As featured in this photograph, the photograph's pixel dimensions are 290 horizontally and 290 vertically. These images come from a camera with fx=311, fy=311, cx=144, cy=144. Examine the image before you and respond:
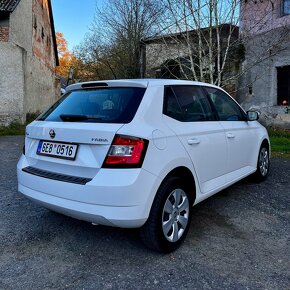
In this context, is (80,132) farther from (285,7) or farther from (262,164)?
(285,7)

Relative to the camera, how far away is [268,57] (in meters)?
11.4

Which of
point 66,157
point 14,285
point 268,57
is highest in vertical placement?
point 268,57

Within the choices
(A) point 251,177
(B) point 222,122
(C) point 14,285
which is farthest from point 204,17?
(C) point 14,285

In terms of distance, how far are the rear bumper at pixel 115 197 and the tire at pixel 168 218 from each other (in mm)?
121

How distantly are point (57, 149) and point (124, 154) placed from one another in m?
0.73

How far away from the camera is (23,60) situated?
1344cm

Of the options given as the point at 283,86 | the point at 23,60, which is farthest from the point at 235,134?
the point at 23,60

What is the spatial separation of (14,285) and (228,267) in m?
1.79

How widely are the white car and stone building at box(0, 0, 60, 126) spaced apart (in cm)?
1061

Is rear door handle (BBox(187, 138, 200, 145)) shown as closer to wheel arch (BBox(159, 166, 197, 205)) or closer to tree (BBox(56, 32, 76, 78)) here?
wheel arch (BBox(159, 166, 197, 205))

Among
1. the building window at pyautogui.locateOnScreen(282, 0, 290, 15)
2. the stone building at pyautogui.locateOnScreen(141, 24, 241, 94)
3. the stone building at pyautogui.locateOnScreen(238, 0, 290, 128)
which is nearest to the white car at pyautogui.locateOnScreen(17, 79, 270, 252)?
the stone building at pyautogui.locateOnScreen(141, 24, 241, 94)

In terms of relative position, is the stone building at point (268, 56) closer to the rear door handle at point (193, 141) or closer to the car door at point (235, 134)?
the car door at point (235, 134)

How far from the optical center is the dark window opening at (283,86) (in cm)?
1170

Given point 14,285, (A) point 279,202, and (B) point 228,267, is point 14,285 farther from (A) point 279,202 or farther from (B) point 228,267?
(A) point 279,202
